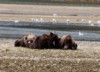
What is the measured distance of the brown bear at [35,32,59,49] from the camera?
720 inches

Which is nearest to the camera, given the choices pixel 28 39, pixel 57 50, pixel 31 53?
pixel 31 53

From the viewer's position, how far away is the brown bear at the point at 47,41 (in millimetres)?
18297

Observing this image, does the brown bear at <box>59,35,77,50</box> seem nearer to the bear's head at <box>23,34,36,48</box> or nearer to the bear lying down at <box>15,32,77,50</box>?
the bear lying down at <box>15,32,77,50</box>

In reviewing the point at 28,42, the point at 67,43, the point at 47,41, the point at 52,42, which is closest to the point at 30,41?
the point at 28,42

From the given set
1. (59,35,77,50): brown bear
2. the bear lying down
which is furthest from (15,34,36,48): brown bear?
(59,35,77,50): brown bear

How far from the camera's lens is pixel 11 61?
1417 centimetres

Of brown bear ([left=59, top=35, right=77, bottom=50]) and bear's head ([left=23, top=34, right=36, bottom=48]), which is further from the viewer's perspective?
bear's head ([left=23, top=34, right=36, bottom=48])

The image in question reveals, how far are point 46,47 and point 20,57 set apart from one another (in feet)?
11.0

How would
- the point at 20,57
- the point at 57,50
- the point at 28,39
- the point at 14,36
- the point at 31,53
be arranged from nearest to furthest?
the point at 20,57 → the point at 31,53 → the point at 57,50 → the point at 28,39 → the point at 14,36

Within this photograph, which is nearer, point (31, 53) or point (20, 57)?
point (20, 57)

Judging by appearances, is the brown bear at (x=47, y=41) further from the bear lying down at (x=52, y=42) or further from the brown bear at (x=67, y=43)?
the brown bear at (x=67, y=43)

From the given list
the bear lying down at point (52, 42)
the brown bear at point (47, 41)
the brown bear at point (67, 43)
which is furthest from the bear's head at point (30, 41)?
the brown bear at point (67, 43)

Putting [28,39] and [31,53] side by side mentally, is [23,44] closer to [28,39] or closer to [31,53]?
[28,39]

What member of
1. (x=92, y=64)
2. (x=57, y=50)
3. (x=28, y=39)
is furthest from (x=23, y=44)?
(x=92, y=64)
